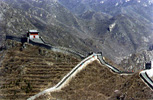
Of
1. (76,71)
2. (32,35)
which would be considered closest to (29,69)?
(76,71)

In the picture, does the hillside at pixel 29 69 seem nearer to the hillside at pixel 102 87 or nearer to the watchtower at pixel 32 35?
the hillside at pixel 102 87

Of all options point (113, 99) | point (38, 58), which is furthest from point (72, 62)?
point (113, 99)

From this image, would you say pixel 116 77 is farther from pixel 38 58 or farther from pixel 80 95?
pixel 38 58

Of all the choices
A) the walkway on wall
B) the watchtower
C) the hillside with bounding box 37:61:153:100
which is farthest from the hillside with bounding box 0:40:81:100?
the watchtower

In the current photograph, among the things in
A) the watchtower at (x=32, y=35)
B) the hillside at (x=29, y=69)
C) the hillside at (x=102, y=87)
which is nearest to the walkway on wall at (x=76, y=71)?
the hillside at (x=102, y=87)

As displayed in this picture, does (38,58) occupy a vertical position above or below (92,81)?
above

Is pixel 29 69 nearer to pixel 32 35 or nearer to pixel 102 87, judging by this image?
pixel 102 87
